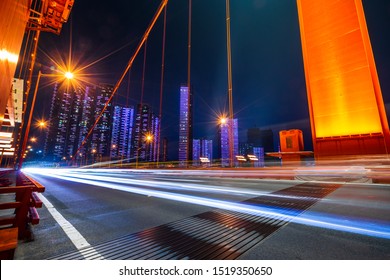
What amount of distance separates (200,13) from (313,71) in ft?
149

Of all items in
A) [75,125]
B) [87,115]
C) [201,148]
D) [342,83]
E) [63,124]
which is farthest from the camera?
[201,148]

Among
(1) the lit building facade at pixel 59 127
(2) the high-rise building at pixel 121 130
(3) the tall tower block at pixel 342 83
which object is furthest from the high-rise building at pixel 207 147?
(3) the tall tower block at pixel 342 83

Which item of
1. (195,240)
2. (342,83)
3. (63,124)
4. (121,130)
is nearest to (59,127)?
Result: (63,124)

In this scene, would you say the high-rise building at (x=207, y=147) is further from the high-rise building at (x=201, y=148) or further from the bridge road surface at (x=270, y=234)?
the bridge road surface at (x=270, y=234)

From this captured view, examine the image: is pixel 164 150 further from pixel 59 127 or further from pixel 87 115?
pixel 59 127

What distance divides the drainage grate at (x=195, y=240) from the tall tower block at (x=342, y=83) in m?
16.2

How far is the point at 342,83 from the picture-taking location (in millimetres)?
17484

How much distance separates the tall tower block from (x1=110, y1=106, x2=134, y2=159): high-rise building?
115 meters

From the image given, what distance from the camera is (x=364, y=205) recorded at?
17.4 feet

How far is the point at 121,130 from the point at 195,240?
5040 inches

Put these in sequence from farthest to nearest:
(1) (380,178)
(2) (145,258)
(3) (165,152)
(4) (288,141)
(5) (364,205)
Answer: (3) (165,152) → (4) (288,141) → (1) (380,178) → (5) (364,205) → (2) (145,258)

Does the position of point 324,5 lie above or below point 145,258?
above
